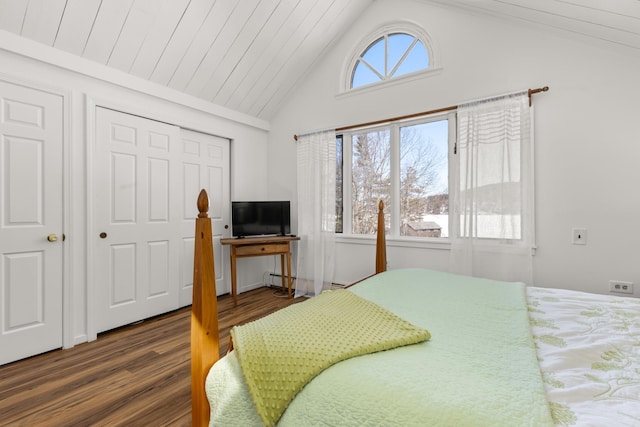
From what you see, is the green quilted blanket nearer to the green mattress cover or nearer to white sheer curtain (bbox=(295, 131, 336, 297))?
the green mattress cover

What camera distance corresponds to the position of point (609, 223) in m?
2.25

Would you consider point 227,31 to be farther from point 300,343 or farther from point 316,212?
point 300,343

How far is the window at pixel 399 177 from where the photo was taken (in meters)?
3.04

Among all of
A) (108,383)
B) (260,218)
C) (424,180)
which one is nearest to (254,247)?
(260,218)

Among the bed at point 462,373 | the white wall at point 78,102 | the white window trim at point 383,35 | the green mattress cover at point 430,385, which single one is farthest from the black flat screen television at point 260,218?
the green mattress cover at point 430,385

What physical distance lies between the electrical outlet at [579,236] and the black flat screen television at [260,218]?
2.75m

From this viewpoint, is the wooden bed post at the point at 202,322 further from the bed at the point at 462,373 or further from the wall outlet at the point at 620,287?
the wall outlet at the point at 620,287

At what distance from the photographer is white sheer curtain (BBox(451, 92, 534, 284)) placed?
8.16 ft

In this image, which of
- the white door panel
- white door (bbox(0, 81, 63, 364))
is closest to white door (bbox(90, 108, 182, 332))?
the white door panel

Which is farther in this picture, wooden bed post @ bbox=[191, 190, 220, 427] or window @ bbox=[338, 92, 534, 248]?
window @ bbox=[338, 92, 534, 248]

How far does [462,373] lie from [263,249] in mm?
2833

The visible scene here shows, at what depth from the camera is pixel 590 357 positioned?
0.93 metres

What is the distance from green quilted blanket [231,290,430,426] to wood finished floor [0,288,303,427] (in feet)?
3.20

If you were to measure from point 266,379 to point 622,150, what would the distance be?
2.86 meters
